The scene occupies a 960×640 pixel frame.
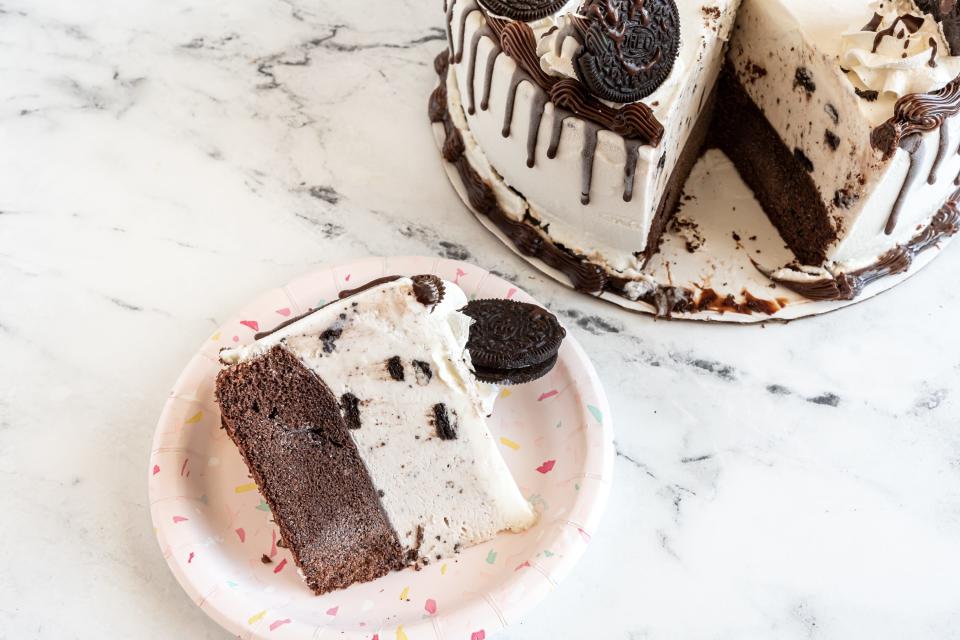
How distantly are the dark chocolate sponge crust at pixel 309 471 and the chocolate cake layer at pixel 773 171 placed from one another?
151 cm

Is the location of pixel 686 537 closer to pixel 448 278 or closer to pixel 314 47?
pixel 448 278

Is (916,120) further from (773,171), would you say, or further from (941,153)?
(773,171)

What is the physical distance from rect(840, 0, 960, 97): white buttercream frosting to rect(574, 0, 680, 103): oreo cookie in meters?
0.51

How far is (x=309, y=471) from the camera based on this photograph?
85.7 inches

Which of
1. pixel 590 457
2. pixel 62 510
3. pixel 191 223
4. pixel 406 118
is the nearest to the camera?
pixel 590 457

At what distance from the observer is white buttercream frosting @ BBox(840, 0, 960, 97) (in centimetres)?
224

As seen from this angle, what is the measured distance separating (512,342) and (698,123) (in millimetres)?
1065

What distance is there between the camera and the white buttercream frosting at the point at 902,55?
88.4 inches

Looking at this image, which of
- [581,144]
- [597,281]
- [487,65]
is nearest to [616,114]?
[581,144]

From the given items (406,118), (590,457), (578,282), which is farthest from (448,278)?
(406,118)

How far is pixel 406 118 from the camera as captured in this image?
121 inches

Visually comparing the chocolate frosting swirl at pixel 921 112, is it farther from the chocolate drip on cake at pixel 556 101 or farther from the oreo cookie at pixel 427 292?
the oreo cookie at pixel 427 292

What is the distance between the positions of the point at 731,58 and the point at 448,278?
1.22m

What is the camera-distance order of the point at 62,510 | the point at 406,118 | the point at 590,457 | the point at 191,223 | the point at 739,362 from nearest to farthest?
the point at 590,457, the point at 62,510, the point at 739,362, the point at 191,223, the point at 406,118
